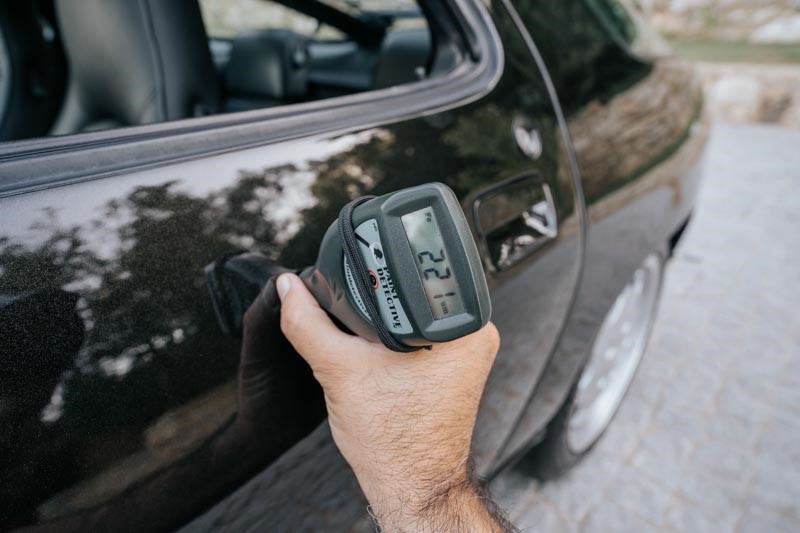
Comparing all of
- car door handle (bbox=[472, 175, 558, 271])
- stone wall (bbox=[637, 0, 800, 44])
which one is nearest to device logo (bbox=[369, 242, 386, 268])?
car door handle (bbox=[472, 175, 558, 271])

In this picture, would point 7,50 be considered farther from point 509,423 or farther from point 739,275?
point 739,275

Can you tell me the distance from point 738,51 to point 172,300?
12.5 meters

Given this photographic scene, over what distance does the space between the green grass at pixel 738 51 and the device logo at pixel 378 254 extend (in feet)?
31.8

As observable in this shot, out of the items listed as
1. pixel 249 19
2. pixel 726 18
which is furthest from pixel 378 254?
pixel 726 18

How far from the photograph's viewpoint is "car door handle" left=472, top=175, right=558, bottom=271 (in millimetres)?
1305

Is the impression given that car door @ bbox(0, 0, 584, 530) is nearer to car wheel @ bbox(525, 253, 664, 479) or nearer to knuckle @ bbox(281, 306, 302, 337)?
knuckle @ bbox(281, 306, 302, 337)

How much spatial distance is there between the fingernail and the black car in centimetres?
3

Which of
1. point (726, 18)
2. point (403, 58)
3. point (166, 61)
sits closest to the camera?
point (166, 61)

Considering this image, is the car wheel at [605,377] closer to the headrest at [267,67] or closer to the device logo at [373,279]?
the device logo at [373,279]

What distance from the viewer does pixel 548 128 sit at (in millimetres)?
1561

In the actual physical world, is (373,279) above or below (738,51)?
above

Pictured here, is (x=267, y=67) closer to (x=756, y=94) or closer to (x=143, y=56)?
(x=143, y=56)

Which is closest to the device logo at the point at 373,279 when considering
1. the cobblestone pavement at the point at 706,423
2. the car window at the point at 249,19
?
the cobblestone pavement at the point at 706,423

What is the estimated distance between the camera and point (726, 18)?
43.6 ft
